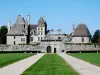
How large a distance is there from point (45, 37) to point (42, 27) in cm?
710

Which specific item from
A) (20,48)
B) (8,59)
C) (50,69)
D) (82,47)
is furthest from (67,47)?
(50,69)

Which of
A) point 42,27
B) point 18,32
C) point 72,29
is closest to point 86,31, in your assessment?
point 72,29

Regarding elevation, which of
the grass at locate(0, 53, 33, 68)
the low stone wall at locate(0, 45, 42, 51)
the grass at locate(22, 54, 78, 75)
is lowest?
the grass at locate(22, 54, 78, 75)

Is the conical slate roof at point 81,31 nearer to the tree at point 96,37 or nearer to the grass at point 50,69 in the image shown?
the tree at point 96,37

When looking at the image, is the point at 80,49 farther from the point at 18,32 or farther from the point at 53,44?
the point at 18,32

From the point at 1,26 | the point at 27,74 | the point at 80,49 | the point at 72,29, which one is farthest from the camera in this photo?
the point at 1,26

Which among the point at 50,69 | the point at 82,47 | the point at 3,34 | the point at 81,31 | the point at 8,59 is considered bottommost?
the point at 50,69

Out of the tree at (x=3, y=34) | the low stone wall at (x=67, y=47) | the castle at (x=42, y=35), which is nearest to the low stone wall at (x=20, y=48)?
the low stone wall at (x=67, y=47)

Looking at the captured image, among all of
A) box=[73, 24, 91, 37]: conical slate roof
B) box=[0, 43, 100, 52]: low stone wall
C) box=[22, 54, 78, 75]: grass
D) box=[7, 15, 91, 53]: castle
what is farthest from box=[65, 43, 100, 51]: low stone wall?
box=[22, 54, 78, 75]: grass

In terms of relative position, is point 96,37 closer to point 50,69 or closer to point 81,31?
point 81,31

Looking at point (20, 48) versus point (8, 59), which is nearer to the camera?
point (8, 59)

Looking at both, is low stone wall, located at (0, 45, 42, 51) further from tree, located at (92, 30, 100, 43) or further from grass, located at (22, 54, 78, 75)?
grass, located at (22, 54, 78, 75)

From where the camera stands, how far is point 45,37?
10381 cm

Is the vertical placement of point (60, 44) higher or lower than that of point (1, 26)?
lower
